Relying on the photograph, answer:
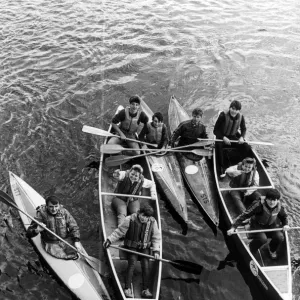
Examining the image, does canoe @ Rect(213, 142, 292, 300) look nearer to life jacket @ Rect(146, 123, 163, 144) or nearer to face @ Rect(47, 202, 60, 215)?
life jacket @ Rect(146, 123, 163, 144)

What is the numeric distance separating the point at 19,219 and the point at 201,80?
27.7 feet

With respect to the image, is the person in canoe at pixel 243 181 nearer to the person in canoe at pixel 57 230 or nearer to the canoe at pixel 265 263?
the canoe at pixel 265 263

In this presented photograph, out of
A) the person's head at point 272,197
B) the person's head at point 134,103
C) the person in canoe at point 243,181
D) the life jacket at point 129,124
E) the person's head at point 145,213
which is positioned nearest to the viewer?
the person's head at point 145,213

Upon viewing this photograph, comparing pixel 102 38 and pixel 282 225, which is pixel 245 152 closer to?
pixel 282 225

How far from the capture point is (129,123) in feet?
32.3

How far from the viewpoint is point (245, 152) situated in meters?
9.73

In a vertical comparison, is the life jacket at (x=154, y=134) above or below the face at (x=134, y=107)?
below

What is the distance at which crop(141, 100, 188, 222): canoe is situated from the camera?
346 inches

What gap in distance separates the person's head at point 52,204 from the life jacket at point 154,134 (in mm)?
3507

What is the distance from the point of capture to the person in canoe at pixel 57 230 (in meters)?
7.09

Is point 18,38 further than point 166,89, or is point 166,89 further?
point 18,38

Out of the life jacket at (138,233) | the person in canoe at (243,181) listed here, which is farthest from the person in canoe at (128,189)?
the person in canoe at (243,181)

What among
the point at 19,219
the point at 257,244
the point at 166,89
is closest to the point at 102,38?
the point at 166,89

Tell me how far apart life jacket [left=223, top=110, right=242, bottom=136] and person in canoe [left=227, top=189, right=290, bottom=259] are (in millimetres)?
2669
